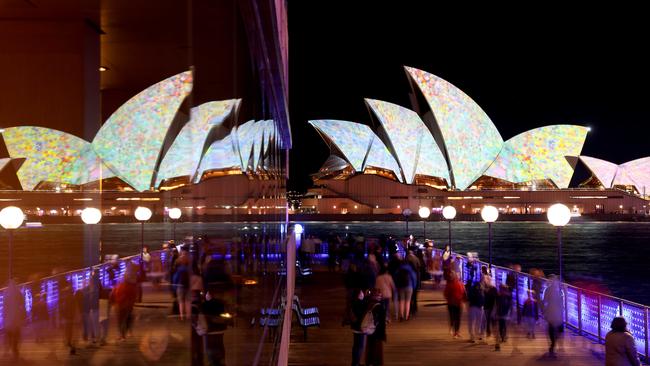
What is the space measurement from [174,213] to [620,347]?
5.25 meters

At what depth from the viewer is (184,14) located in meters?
1.22

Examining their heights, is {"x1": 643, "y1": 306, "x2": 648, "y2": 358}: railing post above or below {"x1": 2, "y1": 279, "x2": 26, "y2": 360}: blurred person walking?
below

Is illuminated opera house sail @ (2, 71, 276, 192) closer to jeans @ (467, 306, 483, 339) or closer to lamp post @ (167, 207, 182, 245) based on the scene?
lamp post @ (167, 207, 182, 245)

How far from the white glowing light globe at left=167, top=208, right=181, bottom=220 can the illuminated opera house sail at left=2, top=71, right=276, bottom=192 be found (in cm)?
6

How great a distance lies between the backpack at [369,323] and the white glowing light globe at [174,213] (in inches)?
198

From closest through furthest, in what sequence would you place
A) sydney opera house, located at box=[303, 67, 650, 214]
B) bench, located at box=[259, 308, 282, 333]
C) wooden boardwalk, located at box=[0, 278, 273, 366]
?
wooden boardwalk, located at box=[0, 278, 273, 366] < bench, located at box=[259, 308, 282, 333] < sydney opera house, located at box=[303, 67, 650, 214]

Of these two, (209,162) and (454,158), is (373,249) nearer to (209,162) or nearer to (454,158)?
(209,162)

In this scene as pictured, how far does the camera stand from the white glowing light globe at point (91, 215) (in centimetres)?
182

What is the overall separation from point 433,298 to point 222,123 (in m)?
10.5

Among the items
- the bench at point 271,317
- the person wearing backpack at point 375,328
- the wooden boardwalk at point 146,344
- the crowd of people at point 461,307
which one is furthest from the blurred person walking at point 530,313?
the wooden boardwalk at point 146,344

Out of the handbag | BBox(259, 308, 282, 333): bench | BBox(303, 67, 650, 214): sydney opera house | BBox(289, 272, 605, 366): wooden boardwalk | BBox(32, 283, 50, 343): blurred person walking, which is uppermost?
BBox(303, 67, 650, 214): sydney opera house

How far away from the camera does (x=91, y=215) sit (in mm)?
1921

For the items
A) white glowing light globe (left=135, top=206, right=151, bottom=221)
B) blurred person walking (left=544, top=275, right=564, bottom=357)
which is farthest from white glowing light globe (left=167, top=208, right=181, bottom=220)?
blurred person walking (left=544, top=275, right=564, bottom=357)

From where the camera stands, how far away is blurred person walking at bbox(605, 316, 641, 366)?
18.1 feet
